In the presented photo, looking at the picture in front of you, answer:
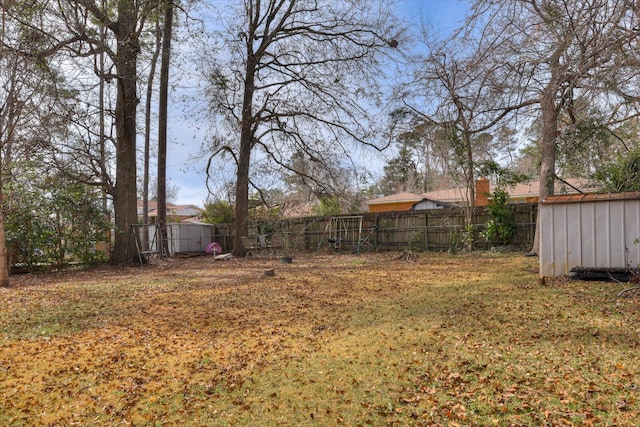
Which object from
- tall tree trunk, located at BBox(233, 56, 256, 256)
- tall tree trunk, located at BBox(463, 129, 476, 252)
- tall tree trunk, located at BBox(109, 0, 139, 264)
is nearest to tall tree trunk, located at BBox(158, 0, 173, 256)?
tall tree trunk, located at BBox(109, 0, 139, 264)

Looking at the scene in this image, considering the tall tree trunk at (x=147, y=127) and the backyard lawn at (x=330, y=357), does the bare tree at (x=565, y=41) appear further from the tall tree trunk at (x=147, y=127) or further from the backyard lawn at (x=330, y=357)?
the tall tree trunk at (x=147, y=127)

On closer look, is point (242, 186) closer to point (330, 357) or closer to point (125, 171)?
point (125, 171)

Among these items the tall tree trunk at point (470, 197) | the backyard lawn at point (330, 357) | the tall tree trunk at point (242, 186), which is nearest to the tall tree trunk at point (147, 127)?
the tall tree trunk at point (242, 186)

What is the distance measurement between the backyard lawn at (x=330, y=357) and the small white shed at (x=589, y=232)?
0.41 metres

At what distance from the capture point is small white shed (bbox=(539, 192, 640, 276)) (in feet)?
20.0

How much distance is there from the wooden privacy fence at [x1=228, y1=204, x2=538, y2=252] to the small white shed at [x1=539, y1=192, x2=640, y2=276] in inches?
260

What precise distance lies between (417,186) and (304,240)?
1610 centimetres

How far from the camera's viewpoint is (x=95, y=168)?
12102mm

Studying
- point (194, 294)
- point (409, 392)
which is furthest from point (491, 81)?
point (194, 294)

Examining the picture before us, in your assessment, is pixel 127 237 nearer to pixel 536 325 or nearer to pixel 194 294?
pixel 194 294

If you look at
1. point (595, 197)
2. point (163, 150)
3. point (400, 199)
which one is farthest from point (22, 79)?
point (400, 199)

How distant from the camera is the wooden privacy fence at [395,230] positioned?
13.0 meters

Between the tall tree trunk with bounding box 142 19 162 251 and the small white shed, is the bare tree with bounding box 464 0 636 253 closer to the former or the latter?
the small white shed

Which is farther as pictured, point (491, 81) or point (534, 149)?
point (534, 149)
